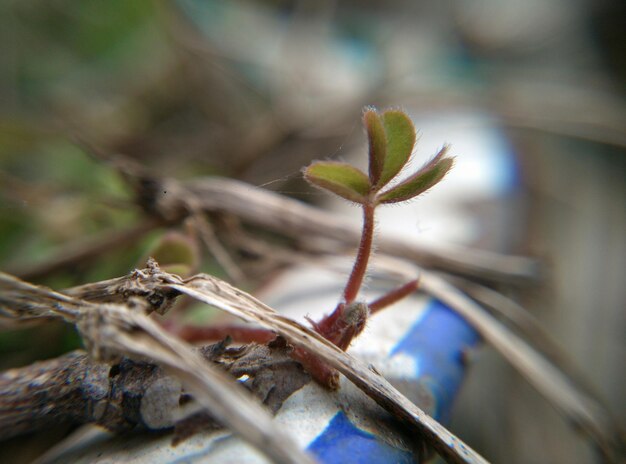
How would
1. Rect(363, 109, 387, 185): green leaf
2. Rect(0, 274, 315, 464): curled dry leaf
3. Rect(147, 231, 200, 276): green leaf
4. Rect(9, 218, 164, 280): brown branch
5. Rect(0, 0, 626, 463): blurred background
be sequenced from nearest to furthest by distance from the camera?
Rect(0, 274, 315, 464): curled dry leaf → Rect(363, 109, 387, 185): green leaf → Rect(147, 231, 200, 276): green leaf → Rect(9, 218, 164, 280): brown branch → Rect(0, 0, 626, 463): blurred background

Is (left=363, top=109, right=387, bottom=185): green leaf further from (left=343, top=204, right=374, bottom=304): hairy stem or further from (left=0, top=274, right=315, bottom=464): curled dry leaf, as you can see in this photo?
(left=0, top=274, right=315, bottom=464): curled dry leaf

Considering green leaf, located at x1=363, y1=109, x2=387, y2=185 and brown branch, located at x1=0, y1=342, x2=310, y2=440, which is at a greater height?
green leaf, located at x1=363, y1=109, x2=387, y2=185

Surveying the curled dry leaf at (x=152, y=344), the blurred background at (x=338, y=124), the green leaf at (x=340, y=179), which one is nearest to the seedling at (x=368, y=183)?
the green leaf at (x=340, y=179)

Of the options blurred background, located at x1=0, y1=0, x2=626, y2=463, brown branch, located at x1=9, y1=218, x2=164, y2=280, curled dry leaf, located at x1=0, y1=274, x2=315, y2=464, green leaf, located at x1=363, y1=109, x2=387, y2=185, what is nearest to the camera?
curled dry leaf, located at x1=0, y1=274, x2=315, y2=464

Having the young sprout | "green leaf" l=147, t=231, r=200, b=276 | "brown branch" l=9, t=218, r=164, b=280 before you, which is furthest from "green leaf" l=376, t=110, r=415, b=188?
"brown branch" l=9, t=218, r=164, b=280

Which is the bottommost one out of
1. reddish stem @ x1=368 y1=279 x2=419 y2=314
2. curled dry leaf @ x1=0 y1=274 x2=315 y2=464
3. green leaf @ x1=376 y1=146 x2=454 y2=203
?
curled dry leaf @ x1=0 y1=274 x2=315 y2=464

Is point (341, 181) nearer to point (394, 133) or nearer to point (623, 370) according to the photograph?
point (394, 133)

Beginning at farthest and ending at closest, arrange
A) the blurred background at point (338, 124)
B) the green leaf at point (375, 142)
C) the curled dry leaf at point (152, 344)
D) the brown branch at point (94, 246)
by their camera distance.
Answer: the blurred background at point (338, 124), the brown branch at point (94, 246), the green leaf at point (375, 142), the curled dry leaf at point (152, 344)

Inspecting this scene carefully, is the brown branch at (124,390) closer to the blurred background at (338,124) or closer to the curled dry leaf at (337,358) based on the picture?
the curled dry leaf at (337,358)
